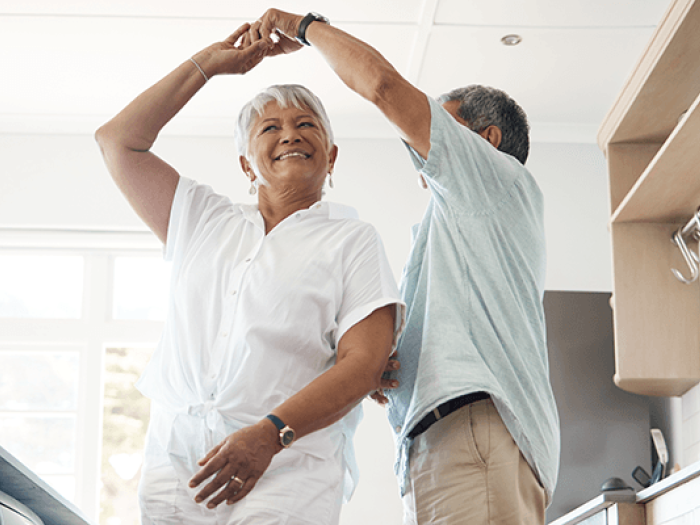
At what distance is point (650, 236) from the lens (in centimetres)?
319

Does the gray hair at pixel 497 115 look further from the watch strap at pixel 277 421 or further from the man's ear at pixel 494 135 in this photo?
the watch strap at pixel 277 421

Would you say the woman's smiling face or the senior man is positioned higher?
the woman's smiling face

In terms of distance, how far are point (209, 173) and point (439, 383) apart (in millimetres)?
3252

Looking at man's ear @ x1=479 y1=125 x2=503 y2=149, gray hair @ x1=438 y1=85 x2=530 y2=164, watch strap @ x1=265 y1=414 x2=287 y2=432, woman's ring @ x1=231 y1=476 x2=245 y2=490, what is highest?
gray hair @ x1=438 y1=85 x2=530 y2=164

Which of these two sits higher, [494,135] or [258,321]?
[494,135]

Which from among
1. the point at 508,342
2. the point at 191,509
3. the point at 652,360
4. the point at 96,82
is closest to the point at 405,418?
the point at 508,342

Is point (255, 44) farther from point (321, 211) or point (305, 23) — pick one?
point (321, 211)

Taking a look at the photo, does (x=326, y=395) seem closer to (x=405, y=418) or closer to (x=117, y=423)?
(x=405, y=418)

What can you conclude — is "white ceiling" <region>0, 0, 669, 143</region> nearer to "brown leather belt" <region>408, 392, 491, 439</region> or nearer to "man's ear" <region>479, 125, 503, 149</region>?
"man's ear" <region>479, 125, 503, 149</region>

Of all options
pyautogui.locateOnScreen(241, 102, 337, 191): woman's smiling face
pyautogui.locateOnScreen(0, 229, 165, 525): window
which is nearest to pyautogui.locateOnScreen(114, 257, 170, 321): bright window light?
pyautogui.locateOnScreen(0, 229, 165, 525): window

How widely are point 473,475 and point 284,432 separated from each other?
0.42 m

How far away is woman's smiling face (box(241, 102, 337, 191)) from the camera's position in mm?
1560

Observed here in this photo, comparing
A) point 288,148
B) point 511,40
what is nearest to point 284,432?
point 288,148

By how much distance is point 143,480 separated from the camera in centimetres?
130
